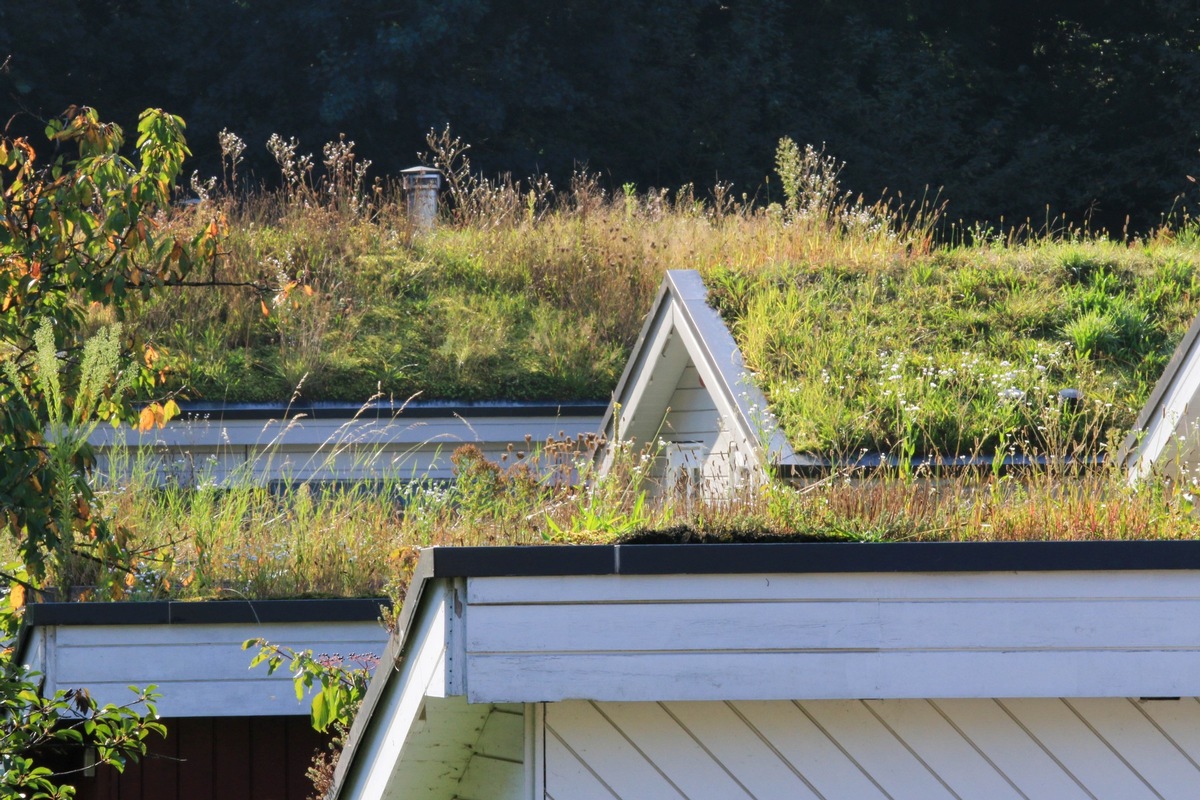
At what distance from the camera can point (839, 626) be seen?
12.3ft

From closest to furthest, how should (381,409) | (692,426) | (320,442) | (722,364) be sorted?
(722,364) → (692,426) → (320,442) → (381,409)

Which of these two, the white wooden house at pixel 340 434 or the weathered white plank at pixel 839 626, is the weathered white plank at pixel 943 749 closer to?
the weathered white plank at pixel 839 626

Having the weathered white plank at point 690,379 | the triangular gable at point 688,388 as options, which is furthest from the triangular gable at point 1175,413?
the weathered white plank at point 690,379

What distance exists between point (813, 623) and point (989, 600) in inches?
18.9

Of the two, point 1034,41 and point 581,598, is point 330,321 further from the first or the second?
point 1034,41

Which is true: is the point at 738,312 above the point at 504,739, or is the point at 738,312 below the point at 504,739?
above

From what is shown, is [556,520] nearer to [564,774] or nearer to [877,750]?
[564,774]

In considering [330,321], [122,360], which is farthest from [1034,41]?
[122,360]

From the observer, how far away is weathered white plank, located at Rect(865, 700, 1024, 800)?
158 inches

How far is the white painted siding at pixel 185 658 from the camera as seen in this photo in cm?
679

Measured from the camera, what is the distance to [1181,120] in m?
25.5

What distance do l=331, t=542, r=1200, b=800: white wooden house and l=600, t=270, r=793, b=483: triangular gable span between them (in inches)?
135

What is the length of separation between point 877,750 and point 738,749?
41 cm

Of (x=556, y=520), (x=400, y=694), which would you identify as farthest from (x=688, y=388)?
(x=400, y=694)
